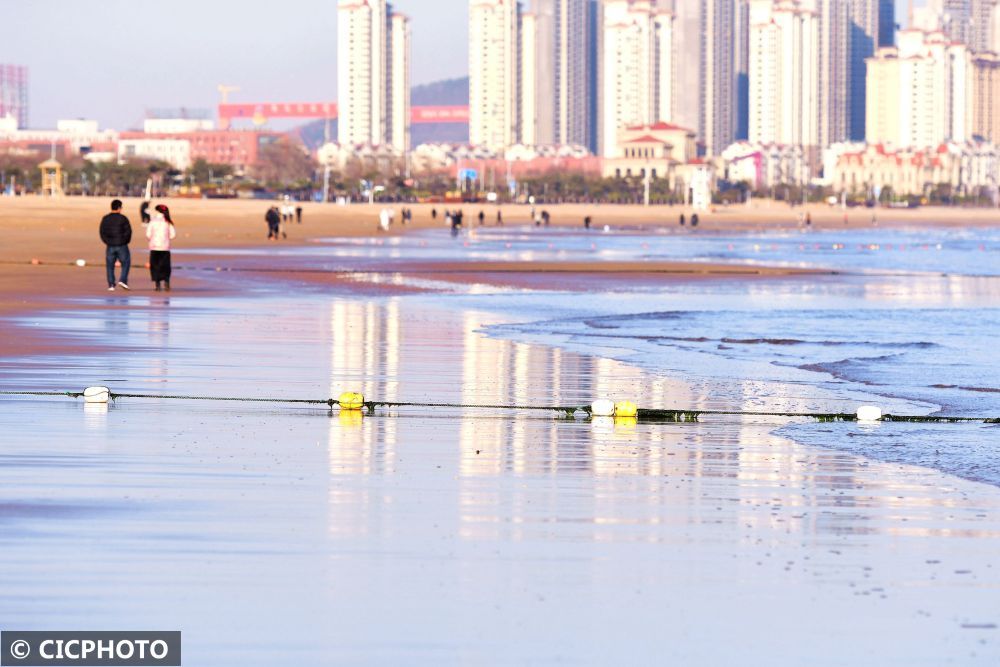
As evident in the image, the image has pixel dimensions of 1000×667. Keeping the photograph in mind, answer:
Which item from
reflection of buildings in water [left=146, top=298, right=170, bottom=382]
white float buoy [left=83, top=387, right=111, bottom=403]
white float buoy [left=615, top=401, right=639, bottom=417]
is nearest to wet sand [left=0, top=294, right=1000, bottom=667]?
white float buoy [left=83, top=387, right=111, bottom=403]

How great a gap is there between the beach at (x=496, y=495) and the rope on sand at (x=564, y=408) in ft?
0.38

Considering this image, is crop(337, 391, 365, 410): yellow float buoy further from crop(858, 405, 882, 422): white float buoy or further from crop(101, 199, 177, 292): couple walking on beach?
crop(101, 199, 177, 292): couple walking on beach

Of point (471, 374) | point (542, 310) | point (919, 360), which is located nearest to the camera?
point (471, 374)

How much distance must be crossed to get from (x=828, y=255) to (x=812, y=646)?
183ft

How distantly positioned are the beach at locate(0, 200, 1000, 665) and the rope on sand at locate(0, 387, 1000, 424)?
0.38 feet

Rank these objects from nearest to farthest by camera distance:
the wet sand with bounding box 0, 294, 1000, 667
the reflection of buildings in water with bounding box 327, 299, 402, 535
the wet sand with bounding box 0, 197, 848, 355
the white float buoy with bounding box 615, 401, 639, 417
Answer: the wet sand with bounding box 0, 294, 1000, 667 → the reflection of buildings in water with bounding box 327, 299, 402, 535 → the white float buoy with bounding box 615, 401, 639, 417 → the wet sand with bounding box 0, 197, 848, 355

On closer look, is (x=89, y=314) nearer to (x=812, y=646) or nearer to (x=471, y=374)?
(x=471, y=374)

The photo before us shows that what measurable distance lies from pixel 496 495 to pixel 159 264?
20044 millimetres

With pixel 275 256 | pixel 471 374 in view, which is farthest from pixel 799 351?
pixel 275 256

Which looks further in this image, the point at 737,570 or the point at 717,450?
the point at 717,450

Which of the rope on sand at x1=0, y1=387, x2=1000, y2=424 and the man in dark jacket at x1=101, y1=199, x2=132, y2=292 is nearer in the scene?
the rope on sand at x1=0, y1=387, x2=1000, y2=424

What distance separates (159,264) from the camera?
2817 cm

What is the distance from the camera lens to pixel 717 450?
11.0 metres

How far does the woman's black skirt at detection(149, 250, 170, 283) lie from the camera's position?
92.0 ft
